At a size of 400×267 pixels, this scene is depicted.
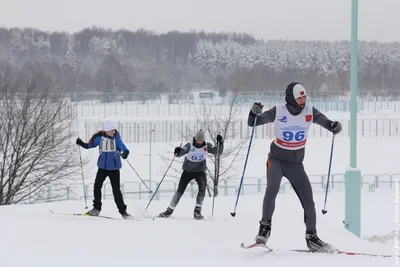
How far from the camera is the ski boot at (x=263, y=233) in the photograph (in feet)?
21.4

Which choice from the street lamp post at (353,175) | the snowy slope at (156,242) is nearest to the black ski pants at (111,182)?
the snowy slope at (156,242)

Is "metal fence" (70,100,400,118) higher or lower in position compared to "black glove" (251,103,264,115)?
lower

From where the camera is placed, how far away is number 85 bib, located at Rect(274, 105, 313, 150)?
674 cm

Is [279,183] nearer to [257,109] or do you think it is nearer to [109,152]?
[257,109]

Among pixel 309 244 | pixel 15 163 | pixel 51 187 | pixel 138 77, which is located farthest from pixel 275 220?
pixel 138 77

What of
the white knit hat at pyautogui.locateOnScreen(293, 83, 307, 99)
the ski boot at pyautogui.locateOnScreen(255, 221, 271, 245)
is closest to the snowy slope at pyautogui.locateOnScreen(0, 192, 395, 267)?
the ski boot at pyautogui.locateOnScreen(255, 221, 271, 245)

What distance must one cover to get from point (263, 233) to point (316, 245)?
0.64 metres

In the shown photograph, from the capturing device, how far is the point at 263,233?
6637 millimetres

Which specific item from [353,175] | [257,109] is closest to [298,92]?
[257,109]

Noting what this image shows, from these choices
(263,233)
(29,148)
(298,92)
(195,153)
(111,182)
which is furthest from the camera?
(29,148)

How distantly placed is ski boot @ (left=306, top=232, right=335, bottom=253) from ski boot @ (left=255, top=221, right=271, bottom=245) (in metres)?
0.50

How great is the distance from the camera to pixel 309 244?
6.81 metres

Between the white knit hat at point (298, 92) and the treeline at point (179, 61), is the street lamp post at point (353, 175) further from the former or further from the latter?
the treeline at point (179, 61)

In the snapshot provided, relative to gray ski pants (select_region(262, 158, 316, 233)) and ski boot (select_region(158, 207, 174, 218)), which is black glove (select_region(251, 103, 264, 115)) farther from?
ski boot (select_region(158, 207, 174, 218))
